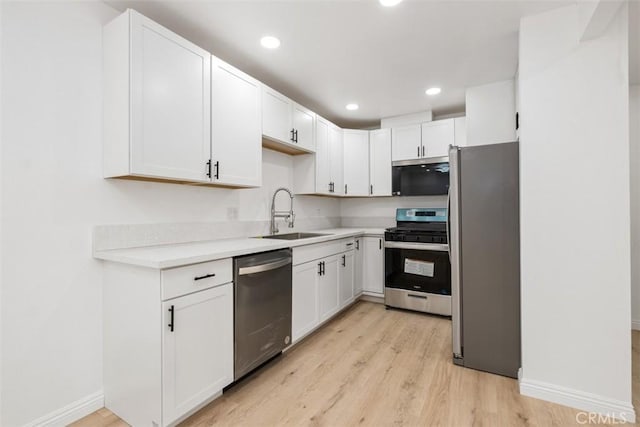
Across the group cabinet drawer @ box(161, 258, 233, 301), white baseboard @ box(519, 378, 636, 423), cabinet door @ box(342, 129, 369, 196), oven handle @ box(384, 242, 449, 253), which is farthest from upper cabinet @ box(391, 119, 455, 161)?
cabinet drawer @ box(161, 258, 233, 301)

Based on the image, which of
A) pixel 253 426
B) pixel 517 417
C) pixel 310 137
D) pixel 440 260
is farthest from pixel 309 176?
pixel 517 417

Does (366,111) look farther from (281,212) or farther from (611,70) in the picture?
(611,70)

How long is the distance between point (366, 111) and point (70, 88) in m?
3.03

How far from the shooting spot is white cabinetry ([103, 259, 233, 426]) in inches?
60.0

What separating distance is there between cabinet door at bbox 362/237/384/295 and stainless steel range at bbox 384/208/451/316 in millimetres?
150

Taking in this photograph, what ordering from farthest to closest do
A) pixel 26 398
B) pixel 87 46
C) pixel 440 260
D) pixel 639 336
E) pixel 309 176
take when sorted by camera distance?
pixel 309 176, pixel 440 260, pixel 639 336, pixel 87 46, pixel 26 398

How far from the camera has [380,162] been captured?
405 centimetres


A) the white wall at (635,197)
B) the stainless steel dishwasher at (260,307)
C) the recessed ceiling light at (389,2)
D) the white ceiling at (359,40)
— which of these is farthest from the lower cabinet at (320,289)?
the white wall at (635,197)

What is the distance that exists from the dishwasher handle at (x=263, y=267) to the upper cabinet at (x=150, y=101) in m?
0.71

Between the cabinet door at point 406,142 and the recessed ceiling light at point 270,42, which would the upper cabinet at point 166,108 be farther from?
the cabinet door at point 406,142

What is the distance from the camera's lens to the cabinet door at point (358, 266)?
11.9ft

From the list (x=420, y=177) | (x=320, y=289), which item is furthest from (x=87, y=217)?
(x=420, y=177)

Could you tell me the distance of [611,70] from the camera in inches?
68.4

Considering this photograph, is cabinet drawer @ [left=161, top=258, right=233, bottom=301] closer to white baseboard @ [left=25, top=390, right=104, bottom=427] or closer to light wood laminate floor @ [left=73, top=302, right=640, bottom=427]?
light wood laminate floor @ [left=73, top=302, right=640, bottom=427]
